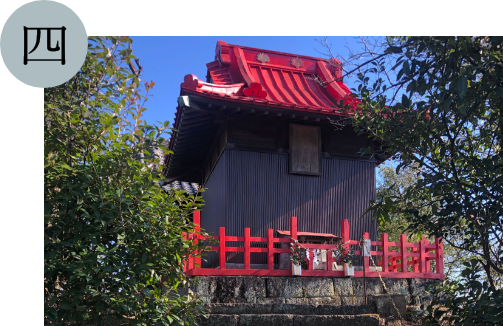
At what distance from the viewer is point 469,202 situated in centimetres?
316

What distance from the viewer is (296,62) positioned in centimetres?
1146

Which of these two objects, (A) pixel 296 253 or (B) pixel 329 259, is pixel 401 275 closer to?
(B) pixel 329 259

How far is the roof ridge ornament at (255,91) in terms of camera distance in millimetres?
8633

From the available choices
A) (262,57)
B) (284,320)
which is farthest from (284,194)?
(262,57)

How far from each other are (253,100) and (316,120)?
4.47ft

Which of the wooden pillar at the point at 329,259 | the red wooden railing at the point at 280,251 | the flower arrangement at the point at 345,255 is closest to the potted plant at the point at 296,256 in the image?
the red wooden railing at the point at 280,251

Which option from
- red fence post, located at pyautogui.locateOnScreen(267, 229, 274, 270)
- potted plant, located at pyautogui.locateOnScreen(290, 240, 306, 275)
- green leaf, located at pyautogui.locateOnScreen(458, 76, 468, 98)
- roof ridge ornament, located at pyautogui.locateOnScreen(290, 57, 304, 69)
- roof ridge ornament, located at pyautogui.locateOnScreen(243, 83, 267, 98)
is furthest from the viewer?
roof ridge ornament, located at pyautogui.locateOnScreen(290, 57, 304, 69)

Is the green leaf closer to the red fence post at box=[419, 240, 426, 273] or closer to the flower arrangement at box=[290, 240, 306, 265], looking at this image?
the flower arrangement at box=[290, 240, 306, 265]

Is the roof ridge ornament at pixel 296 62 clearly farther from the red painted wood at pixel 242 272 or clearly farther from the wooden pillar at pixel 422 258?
the red painted wood at pixel 242 272

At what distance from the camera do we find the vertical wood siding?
8857 millimetres

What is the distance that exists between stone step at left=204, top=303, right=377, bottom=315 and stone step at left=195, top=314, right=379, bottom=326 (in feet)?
0.67

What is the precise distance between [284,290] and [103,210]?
446 centimetres

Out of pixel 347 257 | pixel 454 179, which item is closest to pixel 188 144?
pixel 347 257

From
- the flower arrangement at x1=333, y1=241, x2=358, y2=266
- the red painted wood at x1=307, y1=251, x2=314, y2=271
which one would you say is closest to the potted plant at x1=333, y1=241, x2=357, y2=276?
the flower arrangement at x1=333, y1=241, x2=358, y2=266
